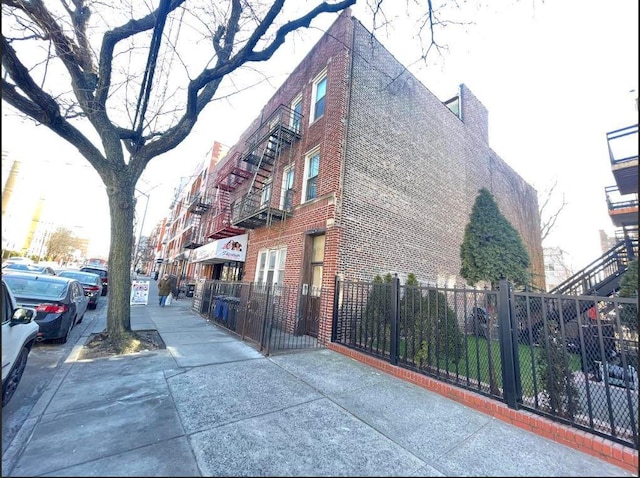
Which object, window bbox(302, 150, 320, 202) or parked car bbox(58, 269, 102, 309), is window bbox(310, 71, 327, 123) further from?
parked car bbox(58, 269, 102, 309)

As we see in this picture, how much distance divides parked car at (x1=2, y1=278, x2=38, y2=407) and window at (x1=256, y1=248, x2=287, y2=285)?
6.20 meters

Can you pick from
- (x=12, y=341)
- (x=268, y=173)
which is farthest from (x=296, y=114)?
(x=12, y=341)

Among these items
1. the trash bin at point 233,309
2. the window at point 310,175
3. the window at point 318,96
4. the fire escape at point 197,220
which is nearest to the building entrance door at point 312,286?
the window at point 310,175

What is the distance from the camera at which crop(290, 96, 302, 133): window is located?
11641 mm

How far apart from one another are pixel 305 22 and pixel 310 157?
13.3 feet

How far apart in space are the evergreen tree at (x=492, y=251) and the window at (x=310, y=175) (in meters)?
5.24

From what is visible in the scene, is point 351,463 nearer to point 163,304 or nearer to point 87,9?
point 87,9

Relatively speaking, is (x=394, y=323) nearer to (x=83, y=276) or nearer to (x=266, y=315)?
(x=266, y=315)

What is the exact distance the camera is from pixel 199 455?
273cm

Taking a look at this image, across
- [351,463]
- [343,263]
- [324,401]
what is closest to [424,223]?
[343,263]

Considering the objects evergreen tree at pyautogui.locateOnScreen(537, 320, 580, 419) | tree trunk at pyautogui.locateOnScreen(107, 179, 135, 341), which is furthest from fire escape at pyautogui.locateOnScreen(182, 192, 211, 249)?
evergreen tree at pyautogui.locateOnScreen(537, 320, 580, 419)

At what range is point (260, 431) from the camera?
10.5ft

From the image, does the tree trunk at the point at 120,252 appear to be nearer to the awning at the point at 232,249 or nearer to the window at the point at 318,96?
the awning at the point at 232,249

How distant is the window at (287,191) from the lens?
35.4ft
